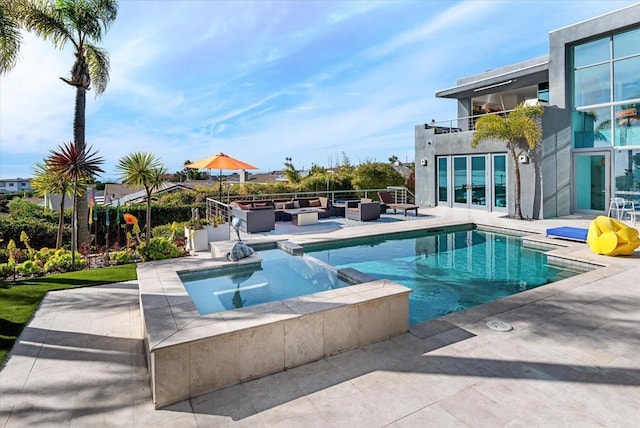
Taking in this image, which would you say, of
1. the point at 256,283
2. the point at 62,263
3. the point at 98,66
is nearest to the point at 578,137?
the point at 256,283

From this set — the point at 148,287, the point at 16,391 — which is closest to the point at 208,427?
the point at 16,391

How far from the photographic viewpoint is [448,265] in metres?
8.60

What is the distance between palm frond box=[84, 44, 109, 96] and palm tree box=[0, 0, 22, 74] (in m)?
3.52

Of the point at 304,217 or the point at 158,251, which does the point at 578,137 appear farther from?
the point at 158,251

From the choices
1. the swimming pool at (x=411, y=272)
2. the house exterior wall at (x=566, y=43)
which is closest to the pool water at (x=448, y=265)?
the swimming pool at (x=411, y=272)

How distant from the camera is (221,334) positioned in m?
3.45

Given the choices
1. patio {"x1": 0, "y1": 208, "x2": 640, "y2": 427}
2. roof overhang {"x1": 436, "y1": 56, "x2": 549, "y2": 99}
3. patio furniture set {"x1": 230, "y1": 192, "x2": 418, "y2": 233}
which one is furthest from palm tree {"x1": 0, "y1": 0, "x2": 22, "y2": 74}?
roof overhang {"x1": 436, "y1": 56, "x2": 549, "y2": 99}

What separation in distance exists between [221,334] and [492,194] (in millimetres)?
14849

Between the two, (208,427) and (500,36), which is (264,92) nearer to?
(500,36)

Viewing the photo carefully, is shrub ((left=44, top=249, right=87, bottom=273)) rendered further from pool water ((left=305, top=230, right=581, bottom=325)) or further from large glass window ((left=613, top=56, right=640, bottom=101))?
large glass window ((left=613, top=56, right=640, bottom=101))

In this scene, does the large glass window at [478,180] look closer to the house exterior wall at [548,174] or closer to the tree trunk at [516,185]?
the house exterior wall at [548,174]

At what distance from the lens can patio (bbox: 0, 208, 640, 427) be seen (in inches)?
118

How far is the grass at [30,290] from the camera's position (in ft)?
15.6

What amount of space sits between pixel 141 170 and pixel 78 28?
20.7ft
